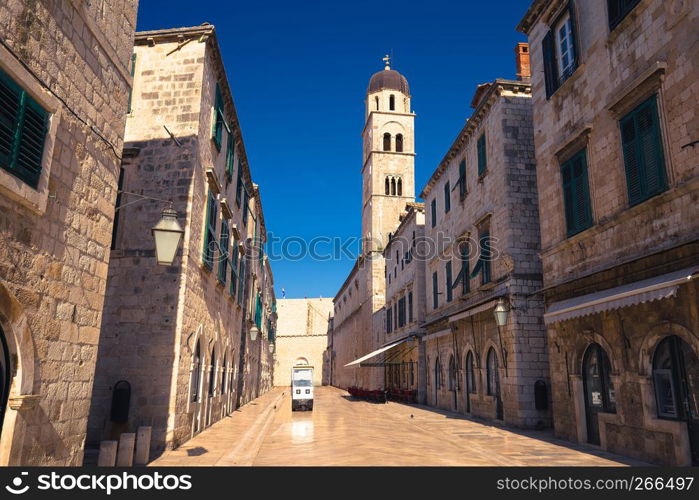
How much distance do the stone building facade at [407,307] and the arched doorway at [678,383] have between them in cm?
1626

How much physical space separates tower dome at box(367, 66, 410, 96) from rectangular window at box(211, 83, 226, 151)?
3806 cm

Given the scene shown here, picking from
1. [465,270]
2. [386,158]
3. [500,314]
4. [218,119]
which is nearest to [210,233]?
[218,119]

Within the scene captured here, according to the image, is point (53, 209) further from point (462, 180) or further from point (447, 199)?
point (447, 199)

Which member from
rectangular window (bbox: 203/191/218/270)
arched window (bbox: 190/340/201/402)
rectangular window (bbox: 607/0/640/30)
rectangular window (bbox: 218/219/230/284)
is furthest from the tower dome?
arched window (bbox: 190/340/201/402)

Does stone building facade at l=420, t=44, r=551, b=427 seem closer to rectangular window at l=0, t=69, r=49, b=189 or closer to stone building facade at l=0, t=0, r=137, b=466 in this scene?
stone building facade at l=0, t=0, r=137, b=466

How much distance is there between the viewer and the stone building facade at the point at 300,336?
66.4 metres

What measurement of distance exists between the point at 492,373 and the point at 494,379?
0.24 metres

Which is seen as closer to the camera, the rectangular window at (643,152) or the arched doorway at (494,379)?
the rectangular window at (643,152)

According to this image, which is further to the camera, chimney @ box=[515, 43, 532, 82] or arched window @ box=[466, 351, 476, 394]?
chimney @ box=[515, 43, 532, 82]

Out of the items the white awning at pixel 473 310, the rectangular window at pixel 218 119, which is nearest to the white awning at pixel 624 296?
the white awning at pixel 473 310

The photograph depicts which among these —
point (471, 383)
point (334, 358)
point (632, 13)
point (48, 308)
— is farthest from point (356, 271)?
point (48, 308)

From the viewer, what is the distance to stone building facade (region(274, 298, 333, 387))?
66438 millimetres

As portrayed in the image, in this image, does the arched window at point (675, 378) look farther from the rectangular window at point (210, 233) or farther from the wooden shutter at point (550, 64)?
the rectangular window at point (210, 233)

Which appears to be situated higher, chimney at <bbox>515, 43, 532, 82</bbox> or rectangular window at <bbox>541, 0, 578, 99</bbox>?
chimney at <bbox>515, 43, 532, 82</bbox>
